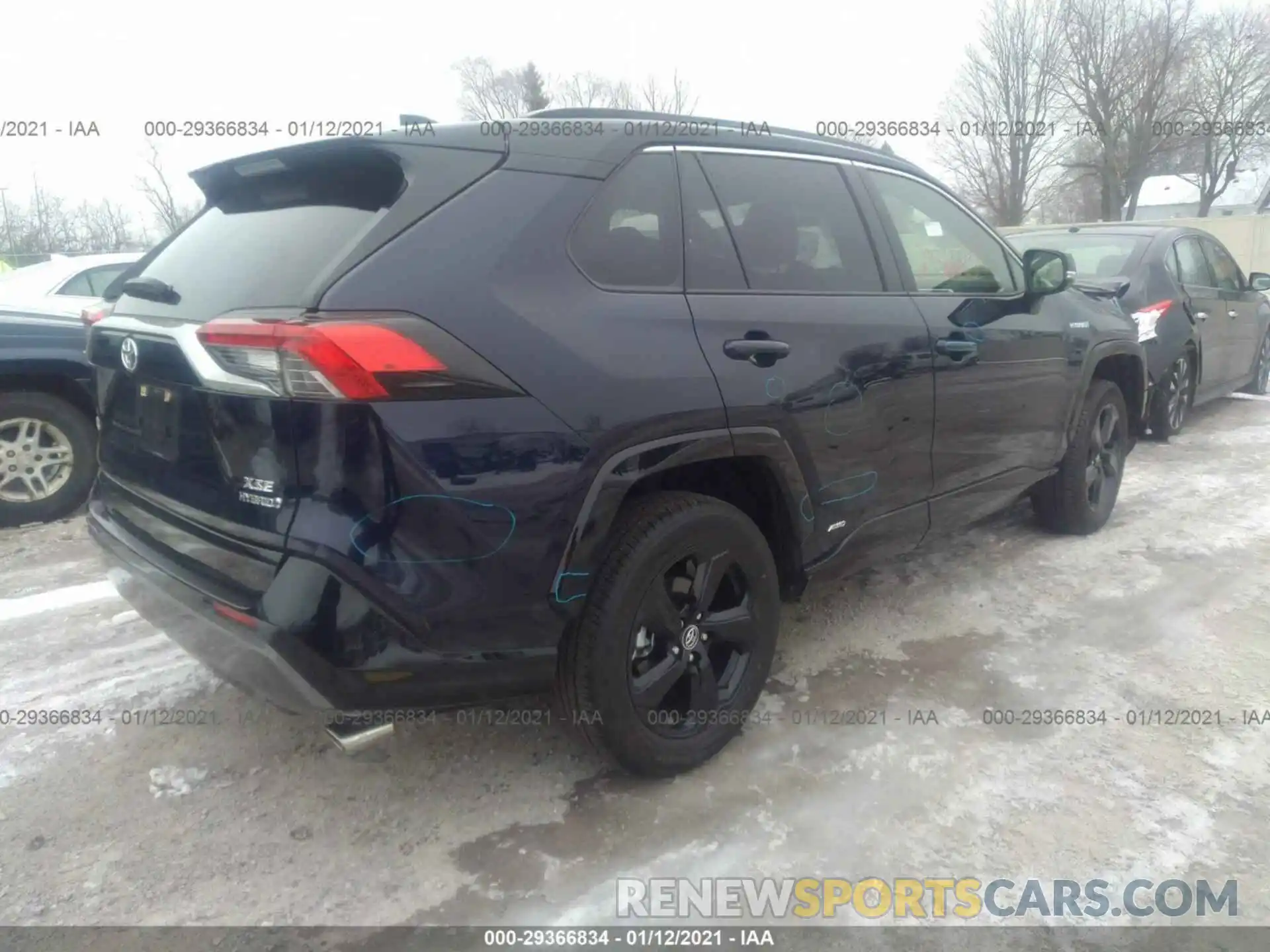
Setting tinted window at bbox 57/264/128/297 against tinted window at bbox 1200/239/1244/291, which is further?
tinted window at bbox 1200/239/1244/291

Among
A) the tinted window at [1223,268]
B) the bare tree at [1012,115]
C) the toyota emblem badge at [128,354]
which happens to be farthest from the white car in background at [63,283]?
the bare tree at [1012,115]

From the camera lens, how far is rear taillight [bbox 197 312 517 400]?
191 cm

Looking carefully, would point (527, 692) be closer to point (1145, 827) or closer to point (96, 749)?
point (96, 749)

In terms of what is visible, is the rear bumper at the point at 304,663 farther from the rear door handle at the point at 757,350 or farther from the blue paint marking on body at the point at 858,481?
the blue paint marking on body at the point at 858,481

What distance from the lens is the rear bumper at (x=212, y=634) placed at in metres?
2.03

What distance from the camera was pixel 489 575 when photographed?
211 cm

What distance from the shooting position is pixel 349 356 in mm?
1917

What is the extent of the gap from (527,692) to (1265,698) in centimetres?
264

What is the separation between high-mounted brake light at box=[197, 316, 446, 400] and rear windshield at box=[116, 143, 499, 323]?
0.13 meters

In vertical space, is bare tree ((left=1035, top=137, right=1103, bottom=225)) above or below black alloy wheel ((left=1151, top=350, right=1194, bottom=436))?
above

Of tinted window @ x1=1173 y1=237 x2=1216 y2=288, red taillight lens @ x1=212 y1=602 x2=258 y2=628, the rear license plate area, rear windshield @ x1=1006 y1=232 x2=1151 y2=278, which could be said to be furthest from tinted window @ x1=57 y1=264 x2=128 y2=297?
tinted window @ x1=1173 y1=237 x2=1216 y2=288

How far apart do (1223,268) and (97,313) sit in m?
8.37

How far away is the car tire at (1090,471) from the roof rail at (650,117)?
207cm

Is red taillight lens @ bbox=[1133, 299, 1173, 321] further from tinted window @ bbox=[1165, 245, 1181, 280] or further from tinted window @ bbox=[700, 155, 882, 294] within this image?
tinted window @ bbox=[700, 155, 882, 294]
